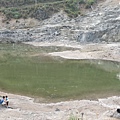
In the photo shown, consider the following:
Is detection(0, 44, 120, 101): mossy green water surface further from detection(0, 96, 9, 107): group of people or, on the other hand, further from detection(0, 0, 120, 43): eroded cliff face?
detection(0, 0, 120, 43): eroded cliff face

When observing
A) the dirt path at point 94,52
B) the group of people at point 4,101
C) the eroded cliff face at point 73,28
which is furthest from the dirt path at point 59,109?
the eroded cliff face at point 73,28

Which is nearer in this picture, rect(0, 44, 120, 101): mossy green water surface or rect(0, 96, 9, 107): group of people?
rect(0, 96, 9, 107): group of people

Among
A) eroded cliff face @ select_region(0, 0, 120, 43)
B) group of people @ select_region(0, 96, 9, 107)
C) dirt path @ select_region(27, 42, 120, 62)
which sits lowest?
dirt path @ select_region(27, 42, 120, 62)

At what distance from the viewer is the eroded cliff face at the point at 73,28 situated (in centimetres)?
7389

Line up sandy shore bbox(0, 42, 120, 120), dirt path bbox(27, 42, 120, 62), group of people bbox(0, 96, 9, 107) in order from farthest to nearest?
1. dirt path bbox(27, 42, 120, 62)
2. group of people bbox(0, 96, 9, 107)
3. sandy shore bbox(0, 42, 120, 120)

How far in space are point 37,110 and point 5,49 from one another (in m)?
39.8

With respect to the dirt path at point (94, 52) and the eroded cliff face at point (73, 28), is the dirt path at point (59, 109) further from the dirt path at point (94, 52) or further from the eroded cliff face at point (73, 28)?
the eroded cliff face at point (73, 28)

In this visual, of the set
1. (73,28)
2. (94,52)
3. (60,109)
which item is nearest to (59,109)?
(60,109)

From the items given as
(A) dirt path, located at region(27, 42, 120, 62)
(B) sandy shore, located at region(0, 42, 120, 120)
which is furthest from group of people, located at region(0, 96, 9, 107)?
(A) dirt path, located at region(27, 42, 120, 62)

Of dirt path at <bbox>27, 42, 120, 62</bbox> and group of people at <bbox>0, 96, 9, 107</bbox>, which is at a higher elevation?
group of people at <bbox>0, 96, 9, 107</bbox>

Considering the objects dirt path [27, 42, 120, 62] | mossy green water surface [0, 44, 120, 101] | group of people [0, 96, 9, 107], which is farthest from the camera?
dirt path [27, 42, 120, 62]

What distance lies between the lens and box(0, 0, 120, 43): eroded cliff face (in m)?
73.9

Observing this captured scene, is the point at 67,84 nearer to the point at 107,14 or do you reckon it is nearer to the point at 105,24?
the point at 105,24

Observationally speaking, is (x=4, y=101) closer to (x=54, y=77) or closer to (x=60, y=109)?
(x=60, y=109)
